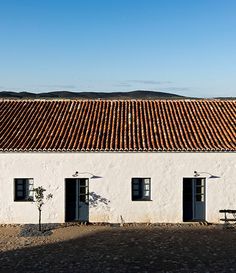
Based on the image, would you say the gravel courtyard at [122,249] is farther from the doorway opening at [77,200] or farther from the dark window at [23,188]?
the dark window at [23,188]

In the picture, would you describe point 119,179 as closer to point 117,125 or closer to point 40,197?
point 117,125

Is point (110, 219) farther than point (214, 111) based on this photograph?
No

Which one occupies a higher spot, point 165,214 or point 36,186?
point 36,186

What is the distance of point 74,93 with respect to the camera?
3994 inches

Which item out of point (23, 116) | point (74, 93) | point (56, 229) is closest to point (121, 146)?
point (56, 229)

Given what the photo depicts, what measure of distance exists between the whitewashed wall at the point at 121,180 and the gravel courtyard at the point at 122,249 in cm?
81

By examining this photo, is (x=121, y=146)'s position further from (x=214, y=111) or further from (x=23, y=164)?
(x=214, y=111)

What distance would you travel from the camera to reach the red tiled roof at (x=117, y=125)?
69.2 feet

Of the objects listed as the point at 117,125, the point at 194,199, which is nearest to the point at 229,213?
the point at 194,199

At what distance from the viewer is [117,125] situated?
23219mm

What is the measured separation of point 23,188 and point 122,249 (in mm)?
7227

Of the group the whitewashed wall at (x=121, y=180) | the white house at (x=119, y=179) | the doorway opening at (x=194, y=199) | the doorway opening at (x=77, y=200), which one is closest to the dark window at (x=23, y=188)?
the white house at (x=119, y=179)

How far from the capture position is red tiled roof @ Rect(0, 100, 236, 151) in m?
21.1

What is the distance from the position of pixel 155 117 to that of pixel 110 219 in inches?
259
